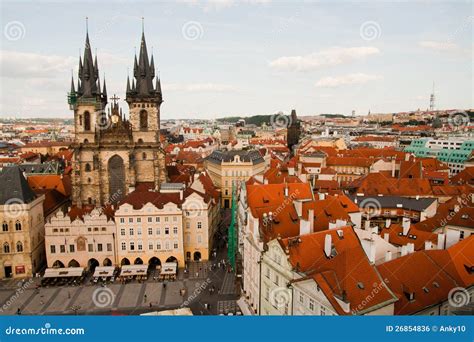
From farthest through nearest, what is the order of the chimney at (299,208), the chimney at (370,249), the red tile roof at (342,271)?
1. the chimney at (299,208)
2. the chimney at (370,249)
3. the red tile roof at (342,271)

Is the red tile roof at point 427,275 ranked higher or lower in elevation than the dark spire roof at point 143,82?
lower

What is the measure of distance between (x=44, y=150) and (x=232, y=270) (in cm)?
9151

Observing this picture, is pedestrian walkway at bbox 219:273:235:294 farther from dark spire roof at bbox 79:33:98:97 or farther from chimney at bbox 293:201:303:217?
dark spire roof at bbox 79:33:98:97

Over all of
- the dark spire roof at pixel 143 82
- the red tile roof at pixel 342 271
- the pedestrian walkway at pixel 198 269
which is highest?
the dark spire roof at pixel 143 82

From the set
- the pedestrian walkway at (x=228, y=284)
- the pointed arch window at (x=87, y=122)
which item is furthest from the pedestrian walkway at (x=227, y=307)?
the pointed arch window at (x=87, y=122)

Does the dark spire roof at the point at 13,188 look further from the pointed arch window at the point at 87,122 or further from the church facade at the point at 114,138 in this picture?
the pointed arch window at the point at 87,122

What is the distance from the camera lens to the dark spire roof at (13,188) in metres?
34.7

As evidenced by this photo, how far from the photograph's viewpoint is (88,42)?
48.1m

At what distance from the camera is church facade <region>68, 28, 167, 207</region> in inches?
1844

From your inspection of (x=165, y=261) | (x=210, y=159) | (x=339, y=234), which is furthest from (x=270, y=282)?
(x=210, y=159)

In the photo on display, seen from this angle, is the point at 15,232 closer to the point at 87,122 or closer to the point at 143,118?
the point at 87,122

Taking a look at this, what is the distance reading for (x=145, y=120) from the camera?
161ft

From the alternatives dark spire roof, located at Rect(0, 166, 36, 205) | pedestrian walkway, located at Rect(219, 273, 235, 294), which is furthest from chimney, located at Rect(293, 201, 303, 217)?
dark spire roof, located at Rect(0, 166, 36, 205)

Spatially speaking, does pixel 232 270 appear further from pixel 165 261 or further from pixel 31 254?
pixel 31 254
